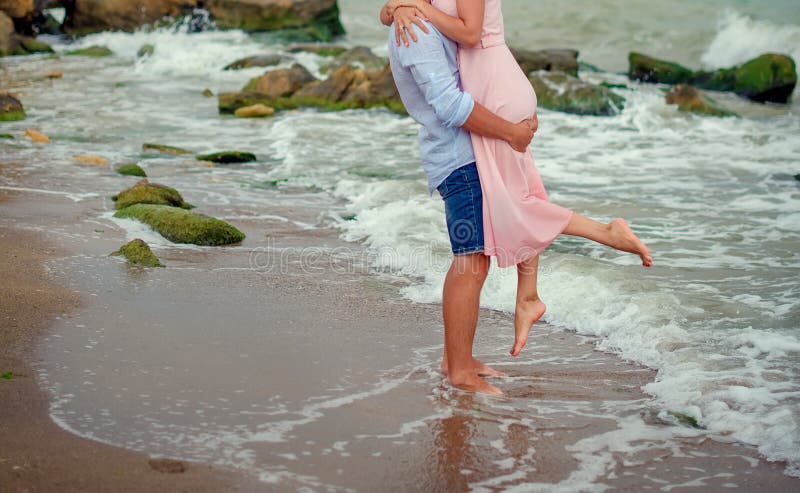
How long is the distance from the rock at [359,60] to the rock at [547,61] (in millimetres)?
2826

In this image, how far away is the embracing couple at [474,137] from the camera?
3.78 meters

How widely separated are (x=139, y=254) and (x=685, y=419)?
3.60m

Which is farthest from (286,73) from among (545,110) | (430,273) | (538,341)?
(538,341)

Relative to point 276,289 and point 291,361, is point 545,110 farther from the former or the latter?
point 291,361

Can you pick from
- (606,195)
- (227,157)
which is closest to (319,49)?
(227,157)

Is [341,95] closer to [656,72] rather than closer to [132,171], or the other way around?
[132,171]

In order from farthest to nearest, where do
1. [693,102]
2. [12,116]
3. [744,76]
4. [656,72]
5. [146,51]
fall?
[146,51] < [656,72] < [744,76] < [693,102] < [12,116]

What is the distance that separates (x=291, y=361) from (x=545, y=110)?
11.7 m

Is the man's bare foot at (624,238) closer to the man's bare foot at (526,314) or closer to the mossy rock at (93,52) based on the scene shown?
the man's bare foot at (526,314)

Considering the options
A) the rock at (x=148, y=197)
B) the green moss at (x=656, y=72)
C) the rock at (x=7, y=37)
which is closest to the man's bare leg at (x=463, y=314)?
the rock at (x=148, y=197)

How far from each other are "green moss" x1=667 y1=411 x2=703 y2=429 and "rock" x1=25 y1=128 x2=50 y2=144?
8981 mm

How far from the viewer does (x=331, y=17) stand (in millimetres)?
27375

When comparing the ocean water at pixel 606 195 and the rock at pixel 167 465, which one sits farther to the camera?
the ocean water at pixel 606 195

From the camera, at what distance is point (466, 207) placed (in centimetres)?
391
